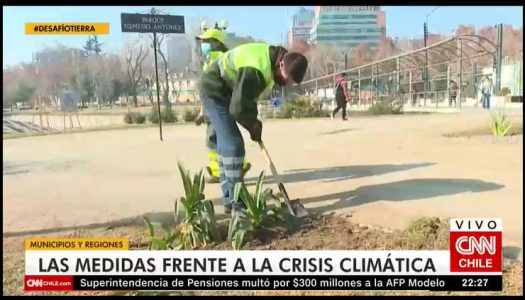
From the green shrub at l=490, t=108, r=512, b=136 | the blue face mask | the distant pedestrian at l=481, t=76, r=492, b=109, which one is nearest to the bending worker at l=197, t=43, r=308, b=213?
the blue face mask

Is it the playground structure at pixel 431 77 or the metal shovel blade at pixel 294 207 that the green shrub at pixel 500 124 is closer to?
the playground structure at pixel 431 77

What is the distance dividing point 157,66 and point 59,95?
612mm

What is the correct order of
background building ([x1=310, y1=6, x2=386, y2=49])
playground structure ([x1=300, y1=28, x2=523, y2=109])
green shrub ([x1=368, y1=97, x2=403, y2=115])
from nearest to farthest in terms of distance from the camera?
1. background building ([x1=310, y1=6, x2=386, y2=49])
2. playground structure ([x1=300, y1=28, x2=523, y2=109])
3. green shrub ([x1=368, y1=97, x2=403, y2=115])

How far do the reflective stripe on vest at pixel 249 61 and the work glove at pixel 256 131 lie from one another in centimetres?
17

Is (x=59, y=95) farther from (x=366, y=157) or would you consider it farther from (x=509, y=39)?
(x=509, y=39)

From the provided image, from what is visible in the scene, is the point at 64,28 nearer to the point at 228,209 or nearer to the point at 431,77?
the point at 228,209

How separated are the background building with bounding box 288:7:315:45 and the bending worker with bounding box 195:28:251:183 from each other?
406 mm

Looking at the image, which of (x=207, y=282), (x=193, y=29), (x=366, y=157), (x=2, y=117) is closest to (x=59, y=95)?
(x=2, y=117)

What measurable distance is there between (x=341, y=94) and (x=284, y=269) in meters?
1.50


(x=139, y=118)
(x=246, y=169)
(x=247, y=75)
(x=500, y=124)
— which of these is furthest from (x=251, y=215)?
(x=500, y=124)

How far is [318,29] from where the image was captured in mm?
2678

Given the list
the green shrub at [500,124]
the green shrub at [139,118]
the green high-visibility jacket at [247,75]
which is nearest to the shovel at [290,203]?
the green high-visibility jacket at [247,75]

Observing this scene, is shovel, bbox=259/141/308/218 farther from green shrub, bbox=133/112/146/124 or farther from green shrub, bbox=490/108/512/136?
green shrub, bbox=490/108/512/136

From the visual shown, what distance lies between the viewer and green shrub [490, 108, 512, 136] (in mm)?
3453
